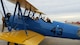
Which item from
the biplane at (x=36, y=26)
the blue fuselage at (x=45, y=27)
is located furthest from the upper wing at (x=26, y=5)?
the blue fuselage at (x=45, y=27)

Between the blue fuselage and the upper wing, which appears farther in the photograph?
the blue fuselage

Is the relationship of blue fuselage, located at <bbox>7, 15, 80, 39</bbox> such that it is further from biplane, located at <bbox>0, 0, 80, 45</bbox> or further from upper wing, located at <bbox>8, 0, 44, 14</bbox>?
upper wing, located at <bbox>8, 0, 44, 14</bbox>

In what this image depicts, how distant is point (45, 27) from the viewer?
11562mm

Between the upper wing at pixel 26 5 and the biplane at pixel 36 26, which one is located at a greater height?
the upper wing at pixel 26 5

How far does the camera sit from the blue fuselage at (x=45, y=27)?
11.3 meters

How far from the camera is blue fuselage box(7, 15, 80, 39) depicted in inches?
445

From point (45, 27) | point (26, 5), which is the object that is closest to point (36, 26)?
point (45, 27)

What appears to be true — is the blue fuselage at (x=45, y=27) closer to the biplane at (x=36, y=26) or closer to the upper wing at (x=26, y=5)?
the biplane at (x=36, y=26)

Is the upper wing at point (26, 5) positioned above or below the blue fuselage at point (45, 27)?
above

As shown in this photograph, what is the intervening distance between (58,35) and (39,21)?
4.25ft

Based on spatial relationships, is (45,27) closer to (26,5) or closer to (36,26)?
(36,26)

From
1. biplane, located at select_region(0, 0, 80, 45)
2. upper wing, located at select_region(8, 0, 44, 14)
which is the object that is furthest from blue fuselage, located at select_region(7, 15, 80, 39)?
upper wing, located at select_region(8, 0, 44, 14)

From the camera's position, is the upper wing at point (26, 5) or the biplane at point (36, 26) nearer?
the upper wing at point (26, 5)

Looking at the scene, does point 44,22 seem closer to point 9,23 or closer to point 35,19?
point 35,19
